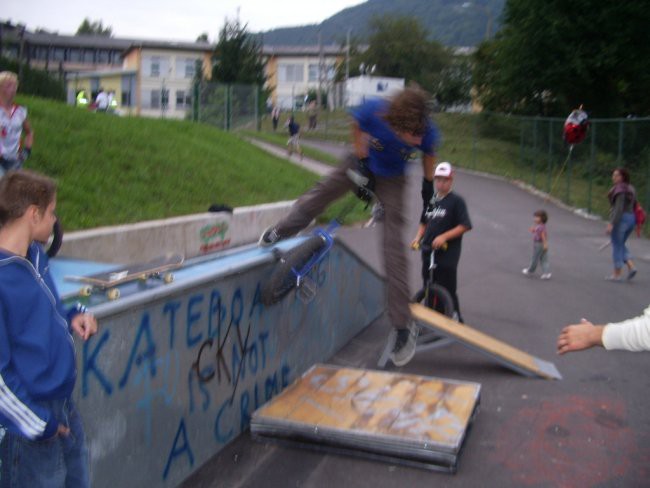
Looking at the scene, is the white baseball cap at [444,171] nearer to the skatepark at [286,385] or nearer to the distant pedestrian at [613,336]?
the skatepark at [286,385]

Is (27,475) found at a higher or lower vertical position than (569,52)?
lower

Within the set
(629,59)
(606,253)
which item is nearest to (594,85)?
(629,59)

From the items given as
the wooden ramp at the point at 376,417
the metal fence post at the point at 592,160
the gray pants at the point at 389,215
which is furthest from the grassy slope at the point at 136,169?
the metal fence post at the point at 592,160

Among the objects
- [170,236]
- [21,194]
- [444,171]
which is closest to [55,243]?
[170,236]

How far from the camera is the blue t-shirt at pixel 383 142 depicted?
18.2 ft

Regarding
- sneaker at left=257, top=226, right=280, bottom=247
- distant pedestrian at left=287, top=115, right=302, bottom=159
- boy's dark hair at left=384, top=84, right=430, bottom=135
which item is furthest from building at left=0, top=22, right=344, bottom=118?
boy's dark hair at left=384, top=84, right=430, bottom=135

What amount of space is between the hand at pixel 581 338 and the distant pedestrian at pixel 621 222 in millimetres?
9644

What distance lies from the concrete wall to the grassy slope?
5347mm

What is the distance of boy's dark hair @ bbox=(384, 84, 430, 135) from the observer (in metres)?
5.41

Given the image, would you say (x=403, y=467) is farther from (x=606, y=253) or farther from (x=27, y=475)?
(x=606, y=253)

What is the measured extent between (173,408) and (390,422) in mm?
1668

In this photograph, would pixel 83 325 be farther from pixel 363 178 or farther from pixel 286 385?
pixel 286 385

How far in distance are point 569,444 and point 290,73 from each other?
322ft

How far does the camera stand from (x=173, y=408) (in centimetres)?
446
